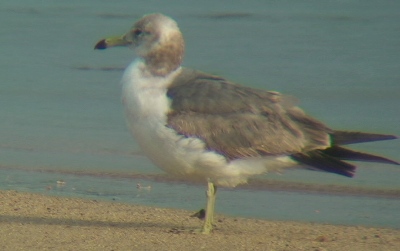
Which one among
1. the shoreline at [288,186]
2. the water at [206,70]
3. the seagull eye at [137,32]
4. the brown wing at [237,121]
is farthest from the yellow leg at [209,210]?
the shoreline at [288,186]

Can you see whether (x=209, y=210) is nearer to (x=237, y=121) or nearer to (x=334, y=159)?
(x=237, y=121)

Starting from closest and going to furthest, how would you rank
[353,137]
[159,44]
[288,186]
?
[353,137], [159,44], [288,186]

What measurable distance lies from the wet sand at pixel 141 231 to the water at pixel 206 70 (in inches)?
14.3

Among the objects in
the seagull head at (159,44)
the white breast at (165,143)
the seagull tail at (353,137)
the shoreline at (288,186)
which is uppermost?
the seagull head at (159,44)

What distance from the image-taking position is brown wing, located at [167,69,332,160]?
653 cm

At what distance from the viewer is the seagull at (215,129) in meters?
6.44

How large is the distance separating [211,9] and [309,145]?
35.0ft

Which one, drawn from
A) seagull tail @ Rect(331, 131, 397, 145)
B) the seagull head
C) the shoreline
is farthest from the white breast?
the shoreline

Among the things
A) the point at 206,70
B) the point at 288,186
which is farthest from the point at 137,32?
the point at 206,70

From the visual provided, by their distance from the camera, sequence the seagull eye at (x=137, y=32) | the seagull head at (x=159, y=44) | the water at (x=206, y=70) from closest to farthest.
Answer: the seagull head at (x=159, y=44)
the seagull eye at (x=137, y=32)
the water at (x=206, y=70)

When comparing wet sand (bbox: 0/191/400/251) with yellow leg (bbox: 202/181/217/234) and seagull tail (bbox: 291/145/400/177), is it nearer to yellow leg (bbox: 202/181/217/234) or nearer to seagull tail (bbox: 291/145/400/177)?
yellow leg (bbox: 202/181/217/234)

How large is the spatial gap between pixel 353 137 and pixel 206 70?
Answer: 6251mm

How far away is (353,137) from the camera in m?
6.71

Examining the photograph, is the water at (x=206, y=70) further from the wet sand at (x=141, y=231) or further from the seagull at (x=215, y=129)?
the seagull at (x=215, y=129)
